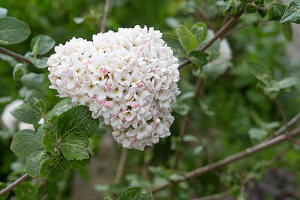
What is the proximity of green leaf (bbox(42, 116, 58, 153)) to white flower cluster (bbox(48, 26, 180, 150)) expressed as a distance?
2.8 inches

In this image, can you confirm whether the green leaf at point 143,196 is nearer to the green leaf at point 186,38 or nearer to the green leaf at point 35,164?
the green leaf at point 35,164

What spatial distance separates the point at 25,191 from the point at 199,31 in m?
0.76

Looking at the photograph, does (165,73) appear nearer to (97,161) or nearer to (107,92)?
(107,92)

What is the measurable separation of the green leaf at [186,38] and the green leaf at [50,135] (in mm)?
404

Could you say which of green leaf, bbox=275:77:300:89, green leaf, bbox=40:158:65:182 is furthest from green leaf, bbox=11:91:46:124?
green leaf, bbox=275:77:300:89

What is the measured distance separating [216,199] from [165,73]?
1.06 meters

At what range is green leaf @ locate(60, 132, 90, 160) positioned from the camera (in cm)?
79

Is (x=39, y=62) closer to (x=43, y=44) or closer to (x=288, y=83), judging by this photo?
(x=43, y=44)

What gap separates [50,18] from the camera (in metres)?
2.41

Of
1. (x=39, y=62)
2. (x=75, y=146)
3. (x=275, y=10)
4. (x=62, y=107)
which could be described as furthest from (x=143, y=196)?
(x=275, y=10)

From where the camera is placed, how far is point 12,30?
1009 mm

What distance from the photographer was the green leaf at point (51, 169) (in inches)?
30.8

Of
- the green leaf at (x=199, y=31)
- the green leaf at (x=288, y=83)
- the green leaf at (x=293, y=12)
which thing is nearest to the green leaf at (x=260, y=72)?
the green leaf at (x=288, y=83)

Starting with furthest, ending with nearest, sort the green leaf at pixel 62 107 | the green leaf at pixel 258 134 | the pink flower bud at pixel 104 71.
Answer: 1. the green leaf at pixel 258 134
2. the green leaf at pixel 62 107
3. the pink flower bud at pixel 104 71
